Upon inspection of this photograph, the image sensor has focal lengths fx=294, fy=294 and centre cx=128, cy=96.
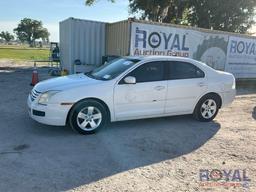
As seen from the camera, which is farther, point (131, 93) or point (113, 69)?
point (113, 69)

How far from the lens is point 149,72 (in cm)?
643

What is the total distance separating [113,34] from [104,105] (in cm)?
753

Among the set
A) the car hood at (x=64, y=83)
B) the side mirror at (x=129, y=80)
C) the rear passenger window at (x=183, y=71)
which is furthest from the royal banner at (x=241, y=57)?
the car hood at (x=64, y=83)

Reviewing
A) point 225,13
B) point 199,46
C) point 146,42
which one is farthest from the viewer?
point 225,13

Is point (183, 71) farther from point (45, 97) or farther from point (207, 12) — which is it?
point (207, 12)

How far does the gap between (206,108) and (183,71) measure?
3.77 ft

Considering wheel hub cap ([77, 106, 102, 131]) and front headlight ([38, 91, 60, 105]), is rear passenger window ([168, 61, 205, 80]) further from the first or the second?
front headlight ([38, 91, 60, 105])

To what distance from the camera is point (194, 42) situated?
1368 cm

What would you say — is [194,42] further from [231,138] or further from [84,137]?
[84,137]

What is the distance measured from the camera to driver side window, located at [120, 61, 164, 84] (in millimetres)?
6266

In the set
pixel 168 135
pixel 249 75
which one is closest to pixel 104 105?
pixel 168 135
